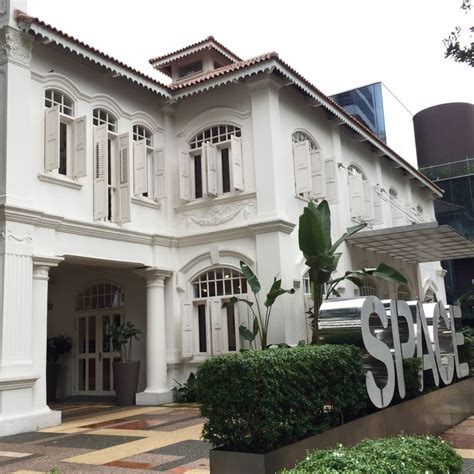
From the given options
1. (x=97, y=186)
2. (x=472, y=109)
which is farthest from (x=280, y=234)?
(x=472, y=109)

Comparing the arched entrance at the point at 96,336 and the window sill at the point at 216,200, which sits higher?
the window sill at the point at 216,200

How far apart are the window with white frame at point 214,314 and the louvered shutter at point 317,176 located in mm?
2783

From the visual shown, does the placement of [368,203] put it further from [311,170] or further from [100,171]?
[100,171]

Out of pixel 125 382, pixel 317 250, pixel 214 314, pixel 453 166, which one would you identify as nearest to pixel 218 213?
pixel 214 314

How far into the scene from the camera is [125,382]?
42.5 feet

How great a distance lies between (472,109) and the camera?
39.0 m

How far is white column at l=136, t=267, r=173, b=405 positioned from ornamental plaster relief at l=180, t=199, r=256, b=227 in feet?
4.76

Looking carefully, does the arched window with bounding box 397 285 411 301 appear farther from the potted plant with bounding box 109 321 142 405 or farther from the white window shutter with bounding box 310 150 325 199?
A: the potted plant with bounding box 109 321 142 405

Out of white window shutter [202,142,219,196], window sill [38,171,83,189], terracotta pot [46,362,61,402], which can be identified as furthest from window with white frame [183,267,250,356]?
window sill [38,171,83,189]

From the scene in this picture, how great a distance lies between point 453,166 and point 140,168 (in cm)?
2440

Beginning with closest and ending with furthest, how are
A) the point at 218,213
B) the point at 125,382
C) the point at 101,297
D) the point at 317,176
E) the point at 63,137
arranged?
the point at 63,137 < the point at 125,382 < the point at 218,213 < the point at 317,176 < the point at 101,297

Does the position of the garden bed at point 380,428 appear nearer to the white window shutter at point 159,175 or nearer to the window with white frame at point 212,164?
the window with white frame at point 212,164

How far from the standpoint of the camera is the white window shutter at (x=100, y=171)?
11.8 meters

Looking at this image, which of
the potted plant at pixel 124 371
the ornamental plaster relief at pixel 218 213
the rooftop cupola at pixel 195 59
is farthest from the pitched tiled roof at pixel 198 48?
the potted plant at pixel 124 371
